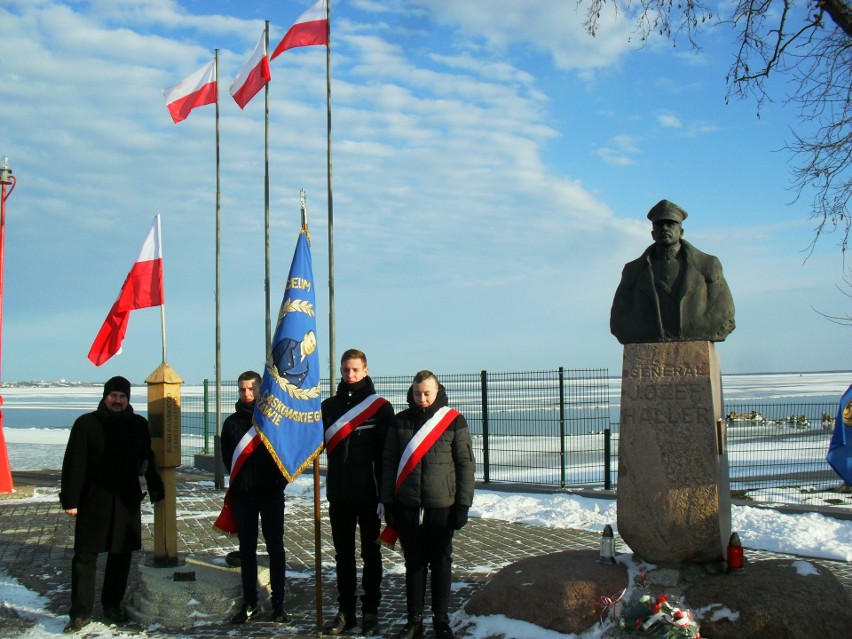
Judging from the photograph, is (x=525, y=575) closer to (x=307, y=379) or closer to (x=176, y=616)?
(x=307, y=379)

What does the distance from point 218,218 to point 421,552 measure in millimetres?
10320

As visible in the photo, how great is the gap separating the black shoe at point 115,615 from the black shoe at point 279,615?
1.15 m

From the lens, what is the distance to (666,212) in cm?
623

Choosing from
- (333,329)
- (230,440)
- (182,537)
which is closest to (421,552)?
(230,440)

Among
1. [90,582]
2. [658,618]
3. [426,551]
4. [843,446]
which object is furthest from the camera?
[843,446]

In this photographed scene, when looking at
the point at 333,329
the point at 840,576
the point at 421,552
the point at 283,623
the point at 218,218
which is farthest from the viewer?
the point at 218,218

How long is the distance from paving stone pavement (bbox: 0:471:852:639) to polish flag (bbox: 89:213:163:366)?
2455mm

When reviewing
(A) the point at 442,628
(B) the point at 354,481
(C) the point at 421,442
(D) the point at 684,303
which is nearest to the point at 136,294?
(B) the point at 354,481

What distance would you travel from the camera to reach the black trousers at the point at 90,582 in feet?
20.4

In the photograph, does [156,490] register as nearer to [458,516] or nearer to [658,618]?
[458,516]

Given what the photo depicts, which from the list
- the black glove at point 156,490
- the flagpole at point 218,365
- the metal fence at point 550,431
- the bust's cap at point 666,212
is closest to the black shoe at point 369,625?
the black glove at point 156,490

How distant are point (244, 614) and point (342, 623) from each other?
0.84 m

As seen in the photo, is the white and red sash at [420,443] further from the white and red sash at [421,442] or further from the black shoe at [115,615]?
the black shoe at [115,615]

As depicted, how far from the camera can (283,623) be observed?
6.29 metres
